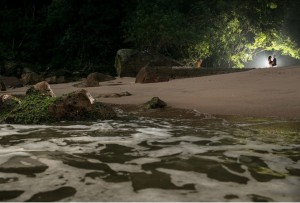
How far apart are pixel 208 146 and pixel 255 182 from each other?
119 cm

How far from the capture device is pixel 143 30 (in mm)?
20422

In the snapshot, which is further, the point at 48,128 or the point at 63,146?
the point at 48,128

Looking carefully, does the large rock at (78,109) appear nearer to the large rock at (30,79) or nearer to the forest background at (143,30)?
the large rock at (30,79)

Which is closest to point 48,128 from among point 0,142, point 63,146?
point 0,142

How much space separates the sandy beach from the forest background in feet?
35.2

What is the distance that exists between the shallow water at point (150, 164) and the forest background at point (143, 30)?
16.2m

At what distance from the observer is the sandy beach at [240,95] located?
619 centimetres

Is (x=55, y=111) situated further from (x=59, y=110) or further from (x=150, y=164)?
(x=150, y=164)

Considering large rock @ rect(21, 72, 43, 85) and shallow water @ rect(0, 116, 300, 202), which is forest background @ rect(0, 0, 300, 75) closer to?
large rock @ rect(21, 72, 43, 85)

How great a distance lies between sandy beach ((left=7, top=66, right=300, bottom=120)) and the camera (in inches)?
244

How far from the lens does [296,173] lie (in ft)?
9.21

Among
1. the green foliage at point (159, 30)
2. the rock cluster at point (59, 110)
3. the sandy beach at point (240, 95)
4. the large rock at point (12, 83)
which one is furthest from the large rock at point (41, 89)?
the green foliage at point (159, 30)

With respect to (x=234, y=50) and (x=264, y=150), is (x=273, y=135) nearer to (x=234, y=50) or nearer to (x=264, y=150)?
(x=264, y=150)

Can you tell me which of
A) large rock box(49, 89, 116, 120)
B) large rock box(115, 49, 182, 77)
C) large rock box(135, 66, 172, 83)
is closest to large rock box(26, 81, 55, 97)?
large rock box(49, 89, 116, 120)
